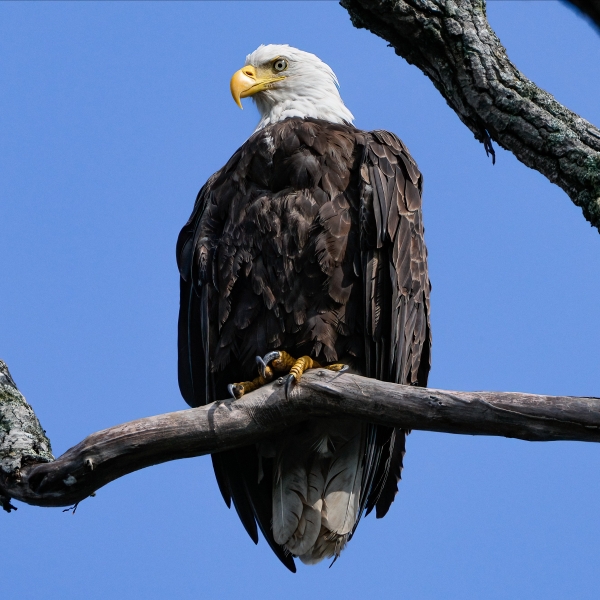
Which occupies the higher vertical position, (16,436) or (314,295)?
(314,295)

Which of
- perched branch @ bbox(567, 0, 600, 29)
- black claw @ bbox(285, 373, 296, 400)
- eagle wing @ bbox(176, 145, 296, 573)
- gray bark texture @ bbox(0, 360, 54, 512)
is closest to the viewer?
perched branch @ bbox(567, 0, 600, 29)

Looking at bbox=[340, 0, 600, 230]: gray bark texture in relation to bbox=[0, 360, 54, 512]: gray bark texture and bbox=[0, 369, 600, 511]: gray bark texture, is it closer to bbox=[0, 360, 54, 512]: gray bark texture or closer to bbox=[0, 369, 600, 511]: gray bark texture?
bbox=[0, 369, 600, 511]: gray bark texture

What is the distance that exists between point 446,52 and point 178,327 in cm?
222

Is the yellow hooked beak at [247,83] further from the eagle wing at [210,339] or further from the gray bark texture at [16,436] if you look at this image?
the gray bark texture at [16,436]

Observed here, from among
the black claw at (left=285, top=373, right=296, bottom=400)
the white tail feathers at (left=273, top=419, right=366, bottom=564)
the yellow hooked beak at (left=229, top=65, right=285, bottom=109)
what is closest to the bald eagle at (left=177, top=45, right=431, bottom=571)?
the white tail feathers at (left=273, top=419, right=366, bottom=564)

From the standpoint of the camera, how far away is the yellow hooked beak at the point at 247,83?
5.74 metres

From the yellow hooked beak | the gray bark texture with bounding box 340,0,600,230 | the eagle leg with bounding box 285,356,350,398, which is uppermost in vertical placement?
the yellow hooked beak

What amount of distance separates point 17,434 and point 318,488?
5.57 ft

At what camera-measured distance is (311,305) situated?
4.70 meters

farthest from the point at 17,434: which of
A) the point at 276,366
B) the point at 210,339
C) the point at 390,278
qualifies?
the point at 390,278

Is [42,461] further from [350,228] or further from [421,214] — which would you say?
[421,214]

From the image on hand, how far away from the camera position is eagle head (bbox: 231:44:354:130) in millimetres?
5730

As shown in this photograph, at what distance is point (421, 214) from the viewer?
195 inches

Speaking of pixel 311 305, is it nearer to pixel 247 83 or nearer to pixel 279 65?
pixel 247 83
